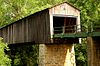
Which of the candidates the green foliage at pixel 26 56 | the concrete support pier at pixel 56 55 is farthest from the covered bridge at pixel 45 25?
the green foliage at pixel 26 56

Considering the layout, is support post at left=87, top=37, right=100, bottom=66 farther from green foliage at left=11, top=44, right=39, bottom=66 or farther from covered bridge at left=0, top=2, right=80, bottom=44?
green foliage at left=11, top=44, right=39, bottom=66

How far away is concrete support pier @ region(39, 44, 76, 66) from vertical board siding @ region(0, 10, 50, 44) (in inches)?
38.9

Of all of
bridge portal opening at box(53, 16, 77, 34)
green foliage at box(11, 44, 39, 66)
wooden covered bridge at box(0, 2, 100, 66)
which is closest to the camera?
wooden covered bridge at box(0, 2, 100, 66)

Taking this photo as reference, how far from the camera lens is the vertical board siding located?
83.3 ft

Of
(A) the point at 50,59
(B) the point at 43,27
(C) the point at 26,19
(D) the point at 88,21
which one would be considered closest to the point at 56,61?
(A) the point at 50,59

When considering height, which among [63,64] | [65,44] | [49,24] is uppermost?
[49,24]

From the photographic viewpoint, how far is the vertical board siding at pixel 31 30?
2539 centimetres

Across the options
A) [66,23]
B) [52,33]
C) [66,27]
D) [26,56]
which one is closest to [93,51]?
[52,33]

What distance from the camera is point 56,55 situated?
86.6 ft

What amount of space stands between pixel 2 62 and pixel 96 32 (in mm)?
6953

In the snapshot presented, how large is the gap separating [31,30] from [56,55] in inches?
137

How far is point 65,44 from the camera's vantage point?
26891 mm

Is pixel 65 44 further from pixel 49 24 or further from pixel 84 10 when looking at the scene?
pixel 84 10

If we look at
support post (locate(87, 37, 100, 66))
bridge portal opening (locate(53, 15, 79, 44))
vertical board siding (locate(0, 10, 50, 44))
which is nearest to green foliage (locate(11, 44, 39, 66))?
vertical board siding (locate(0, 10, 50, 44))
